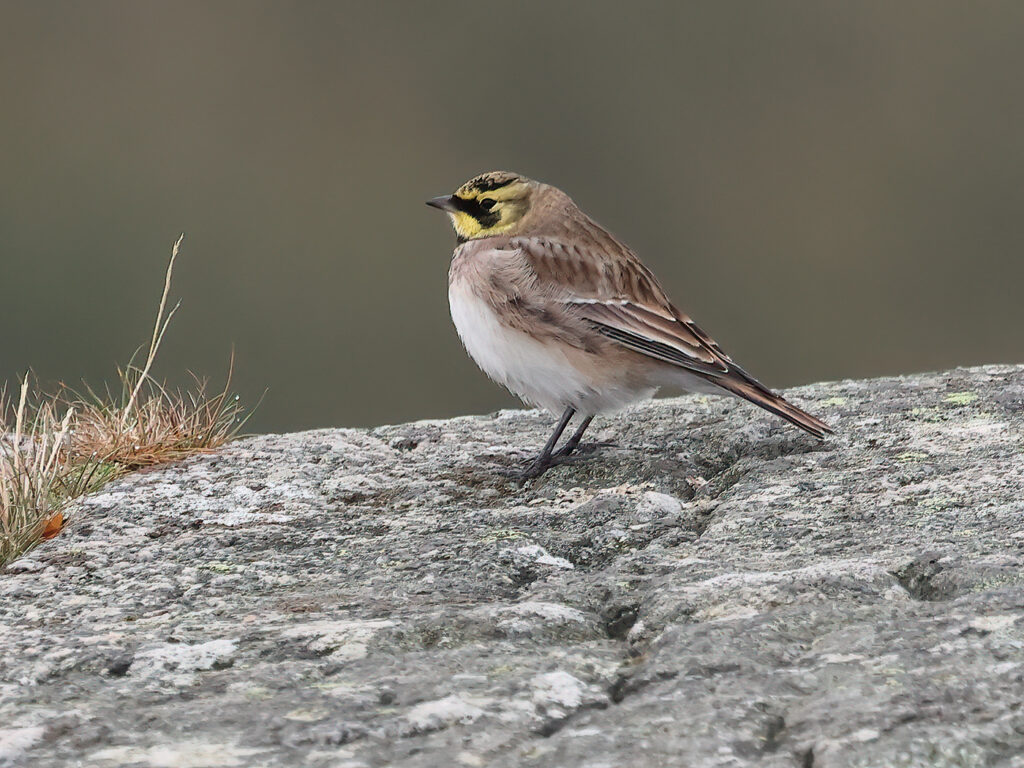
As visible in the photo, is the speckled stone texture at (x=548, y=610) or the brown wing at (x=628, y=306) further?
the brown wing at (x=628, y=306)

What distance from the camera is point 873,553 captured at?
3.02m

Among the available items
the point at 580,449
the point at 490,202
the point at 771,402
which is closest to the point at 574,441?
the point at 580,449

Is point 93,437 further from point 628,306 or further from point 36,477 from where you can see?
point 628,306

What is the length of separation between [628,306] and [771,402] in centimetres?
71

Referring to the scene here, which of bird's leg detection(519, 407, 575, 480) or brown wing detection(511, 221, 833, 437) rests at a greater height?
brown wing detection(511, 221, 833, 437)

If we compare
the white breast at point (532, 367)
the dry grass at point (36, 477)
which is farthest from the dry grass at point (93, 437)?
the white breast at point (532, 367)

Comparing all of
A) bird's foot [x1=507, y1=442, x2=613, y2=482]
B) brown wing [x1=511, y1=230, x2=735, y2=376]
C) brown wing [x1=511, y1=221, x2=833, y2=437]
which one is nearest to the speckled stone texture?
bird's foot [x1=507, y1=442, x2=613, y2=482]

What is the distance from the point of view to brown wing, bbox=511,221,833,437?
441cm

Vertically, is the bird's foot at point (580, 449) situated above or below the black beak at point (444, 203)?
below

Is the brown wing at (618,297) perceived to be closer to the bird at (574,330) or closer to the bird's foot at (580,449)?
the bird at (574,330)

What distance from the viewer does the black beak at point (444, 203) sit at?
17.3ft

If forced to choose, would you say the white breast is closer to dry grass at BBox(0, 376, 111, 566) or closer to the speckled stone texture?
A: the speckled stone texture

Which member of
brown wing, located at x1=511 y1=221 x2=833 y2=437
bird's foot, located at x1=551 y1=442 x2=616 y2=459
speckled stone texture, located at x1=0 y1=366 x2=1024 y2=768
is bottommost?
bird's foot, located at x1=551 y1=442 x2=616 y2=459

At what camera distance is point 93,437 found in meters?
4.50
